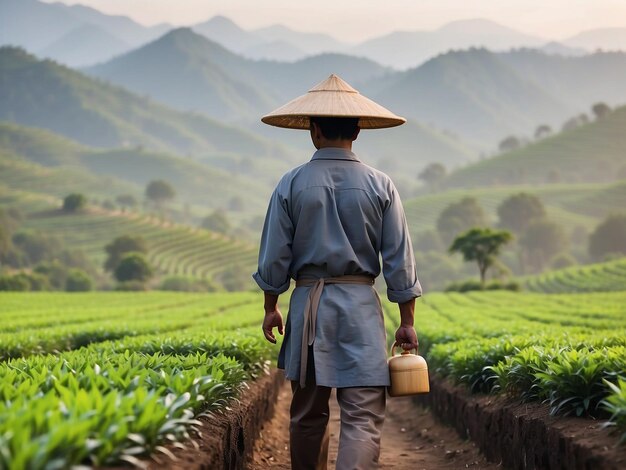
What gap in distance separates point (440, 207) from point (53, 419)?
442 feet

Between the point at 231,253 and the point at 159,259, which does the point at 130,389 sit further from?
the point at 231,253

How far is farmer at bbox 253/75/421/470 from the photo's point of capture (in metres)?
5.14

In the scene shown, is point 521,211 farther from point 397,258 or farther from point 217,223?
point 397,258

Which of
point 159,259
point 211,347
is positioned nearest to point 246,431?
point 211,347

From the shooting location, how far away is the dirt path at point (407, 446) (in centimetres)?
752

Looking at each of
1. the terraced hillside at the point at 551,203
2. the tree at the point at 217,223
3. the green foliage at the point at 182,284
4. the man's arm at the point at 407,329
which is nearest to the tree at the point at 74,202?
the tree at the point at 217,223

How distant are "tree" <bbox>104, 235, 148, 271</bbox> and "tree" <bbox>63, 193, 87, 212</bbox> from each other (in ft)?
101

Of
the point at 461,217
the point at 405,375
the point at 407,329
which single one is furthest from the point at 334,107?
the point at 461,217

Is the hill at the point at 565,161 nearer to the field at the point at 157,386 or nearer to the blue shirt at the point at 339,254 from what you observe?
the field at the point at 157,386

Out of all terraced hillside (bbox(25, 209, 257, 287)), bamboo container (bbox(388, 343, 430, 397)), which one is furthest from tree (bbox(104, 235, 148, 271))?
bamboo container (bbox(388, 343, 430, 397))

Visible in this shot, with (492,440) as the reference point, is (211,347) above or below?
above

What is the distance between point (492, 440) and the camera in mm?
6852

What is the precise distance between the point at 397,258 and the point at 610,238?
94311 millimetres

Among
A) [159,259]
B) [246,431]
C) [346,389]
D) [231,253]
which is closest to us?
[346,389]
